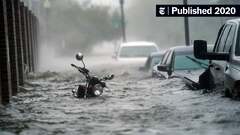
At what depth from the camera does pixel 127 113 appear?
33.9 feet

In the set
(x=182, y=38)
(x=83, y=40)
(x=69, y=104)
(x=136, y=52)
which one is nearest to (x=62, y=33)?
(x=83, y=40)

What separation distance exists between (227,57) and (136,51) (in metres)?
16.2

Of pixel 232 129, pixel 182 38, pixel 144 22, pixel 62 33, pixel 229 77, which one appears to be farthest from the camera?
pixel 144 22

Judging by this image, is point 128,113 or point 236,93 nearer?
point 236,93

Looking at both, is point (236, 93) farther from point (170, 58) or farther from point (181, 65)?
point (170, 58)

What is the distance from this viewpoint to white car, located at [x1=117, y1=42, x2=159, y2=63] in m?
24.0

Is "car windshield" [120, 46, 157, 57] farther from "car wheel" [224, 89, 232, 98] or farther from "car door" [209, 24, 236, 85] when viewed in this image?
"car wheel" [224, 89, 232, 98]

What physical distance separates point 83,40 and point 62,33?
10.2 ft

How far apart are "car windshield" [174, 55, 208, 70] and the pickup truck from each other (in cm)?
439

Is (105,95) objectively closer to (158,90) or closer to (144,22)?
(158,90)

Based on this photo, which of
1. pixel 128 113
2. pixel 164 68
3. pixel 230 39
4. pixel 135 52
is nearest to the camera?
pixel 230 39

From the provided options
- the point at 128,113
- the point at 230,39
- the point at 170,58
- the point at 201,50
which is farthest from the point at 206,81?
the point at 170,58

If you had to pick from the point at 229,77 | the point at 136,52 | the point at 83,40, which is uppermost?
the point at 229,77

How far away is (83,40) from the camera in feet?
243
